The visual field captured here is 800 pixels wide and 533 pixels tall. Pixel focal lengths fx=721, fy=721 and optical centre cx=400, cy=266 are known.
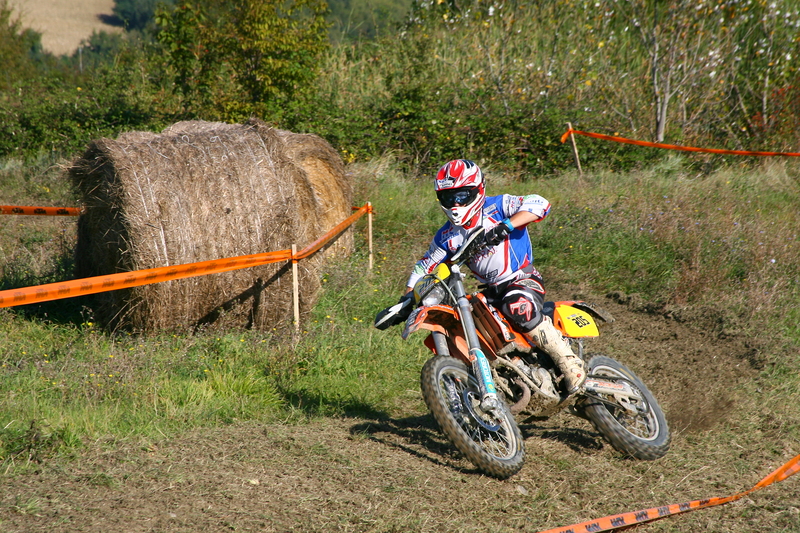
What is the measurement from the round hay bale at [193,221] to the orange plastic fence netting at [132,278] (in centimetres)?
40

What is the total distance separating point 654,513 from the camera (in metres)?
4.10

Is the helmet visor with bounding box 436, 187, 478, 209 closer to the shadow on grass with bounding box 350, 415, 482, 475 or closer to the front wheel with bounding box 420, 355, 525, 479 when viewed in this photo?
the front wheel with bounding box 420, 355, 525, 479

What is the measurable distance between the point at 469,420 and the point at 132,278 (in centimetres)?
287

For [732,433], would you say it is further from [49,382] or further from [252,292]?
[49,382]

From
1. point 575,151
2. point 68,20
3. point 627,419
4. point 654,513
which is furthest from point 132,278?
point 68,20

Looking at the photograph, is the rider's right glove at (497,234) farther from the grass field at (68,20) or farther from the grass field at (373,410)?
the grass field at (68,20)

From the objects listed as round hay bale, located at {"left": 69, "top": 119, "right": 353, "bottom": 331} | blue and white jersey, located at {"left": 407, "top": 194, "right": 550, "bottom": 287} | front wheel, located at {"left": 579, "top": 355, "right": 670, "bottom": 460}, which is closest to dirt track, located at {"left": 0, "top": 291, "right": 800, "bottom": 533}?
front wheel, located at {"left": 579, "top": 355, "right": 670, "bottom": 460}

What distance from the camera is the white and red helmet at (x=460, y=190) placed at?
4.64 meters

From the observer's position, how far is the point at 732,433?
17.7 feet

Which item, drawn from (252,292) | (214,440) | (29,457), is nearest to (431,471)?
(214,440)

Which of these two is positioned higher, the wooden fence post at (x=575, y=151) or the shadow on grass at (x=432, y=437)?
the wooden fence post at (x=575, y=151)

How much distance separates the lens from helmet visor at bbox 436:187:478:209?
4.67 m

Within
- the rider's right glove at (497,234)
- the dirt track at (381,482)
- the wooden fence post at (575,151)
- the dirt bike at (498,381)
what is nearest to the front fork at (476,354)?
the dirt bike at (498,381)

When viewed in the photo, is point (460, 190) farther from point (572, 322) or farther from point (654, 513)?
point (654, 513)
